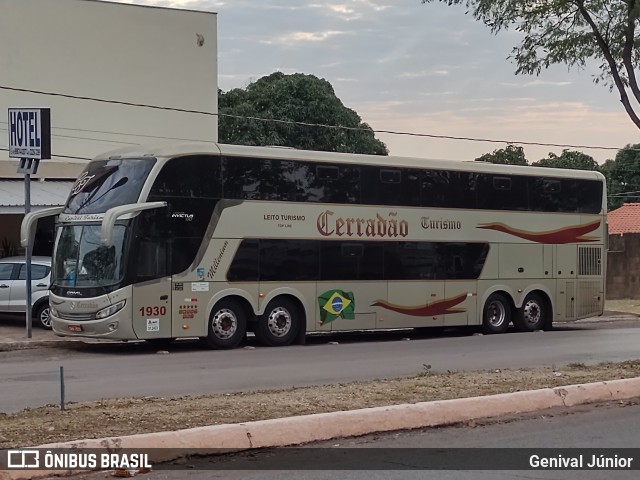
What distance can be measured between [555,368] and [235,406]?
6.18 metres

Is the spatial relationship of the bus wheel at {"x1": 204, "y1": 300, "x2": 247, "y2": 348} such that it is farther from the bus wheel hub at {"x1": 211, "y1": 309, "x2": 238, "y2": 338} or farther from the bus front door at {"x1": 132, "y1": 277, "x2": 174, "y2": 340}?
the bus front door at {"x1": 132, "y1": 277, "x2": 174, "y2": 340}

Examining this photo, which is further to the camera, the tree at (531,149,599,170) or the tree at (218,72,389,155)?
the tree at (531,149,599,170)

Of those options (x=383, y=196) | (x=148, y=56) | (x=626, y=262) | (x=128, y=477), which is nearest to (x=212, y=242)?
(x=383, y=196)

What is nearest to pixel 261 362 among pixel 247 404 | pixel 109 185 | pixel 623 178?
pixel 109 185

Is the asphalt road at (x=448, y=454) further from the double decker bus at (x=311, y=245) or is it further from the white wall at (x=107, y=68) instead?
the white wall at (x=107, y=68)

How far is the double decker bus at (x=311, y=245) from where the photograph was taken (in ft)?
62.8

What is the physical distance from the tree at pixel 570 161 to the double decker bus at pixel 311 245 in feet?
142

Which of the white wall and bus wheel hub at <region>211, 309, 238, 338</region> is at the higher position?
the white wall

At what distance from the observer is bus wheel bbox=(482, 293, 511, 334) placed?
81.1 feet

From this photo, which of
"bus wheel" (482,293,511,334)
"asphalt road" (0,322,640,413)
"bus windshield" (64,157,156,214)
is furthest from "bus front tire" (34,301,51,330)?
"bus wheel" (482,293,511,334)

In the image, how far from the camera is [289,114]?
50938mm

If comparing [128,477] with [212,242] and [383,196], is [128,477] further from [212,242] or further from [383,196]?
[383,196]

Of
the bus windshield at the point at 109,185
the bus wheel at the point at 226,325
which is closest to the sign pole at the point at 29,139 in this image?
the bus windshield at the point at 109,185

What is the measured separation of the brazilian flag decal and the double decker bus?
0.11ft
